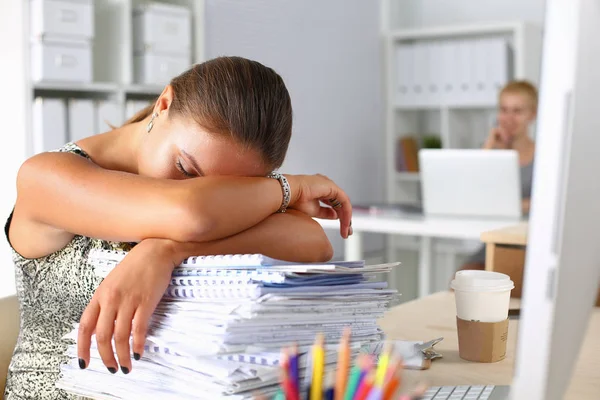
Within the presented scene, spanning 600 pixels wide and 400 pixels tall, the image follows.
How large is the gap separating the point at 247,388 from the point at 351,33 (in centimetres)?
440

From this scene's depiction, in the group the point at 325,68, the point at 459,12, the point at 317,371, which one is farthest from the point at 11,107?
the point at 459,12

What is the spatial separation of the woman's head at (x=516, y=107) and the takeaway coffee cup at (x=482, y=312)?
3.39 meters

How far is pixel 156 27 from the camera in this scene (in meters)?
3.49

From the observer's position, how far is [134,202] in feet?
2.88

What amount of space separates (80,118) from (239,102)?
2429mm

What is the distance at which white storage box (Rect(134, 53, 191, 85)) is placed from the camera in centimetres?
348

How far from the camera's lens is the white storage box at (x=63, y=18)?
308cm

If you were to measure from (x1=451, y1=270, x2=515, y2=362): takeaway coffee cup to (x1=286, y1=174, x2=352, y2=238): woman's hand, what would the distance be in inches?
8.3

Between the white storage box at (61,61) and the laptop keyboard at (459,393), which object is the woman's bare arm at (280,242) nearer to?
the laptop keyboard at (459,393)

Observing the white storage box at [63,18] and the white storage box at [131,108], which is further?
the white storage box at [131,108]

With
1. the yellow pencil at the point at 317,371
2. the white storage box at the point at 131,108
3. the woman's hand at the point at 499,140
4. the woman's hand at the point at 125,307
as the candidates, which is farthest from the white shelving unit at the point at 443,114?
the yellow pencil at the point at 317,371

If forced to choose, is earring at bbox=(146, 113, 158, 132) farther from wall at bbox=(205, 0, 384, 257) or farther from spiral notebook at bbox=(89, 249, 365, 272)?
wall at bbox=(205, 0, 384, 257)

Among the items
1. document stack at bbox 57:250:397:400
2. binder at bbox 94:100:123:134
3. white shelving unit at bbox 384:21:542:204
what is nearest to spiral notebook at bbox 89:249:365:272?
document stack at bbox 57:250:397:400

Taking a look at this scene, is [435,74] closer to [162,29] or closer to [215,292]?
[162,29]
